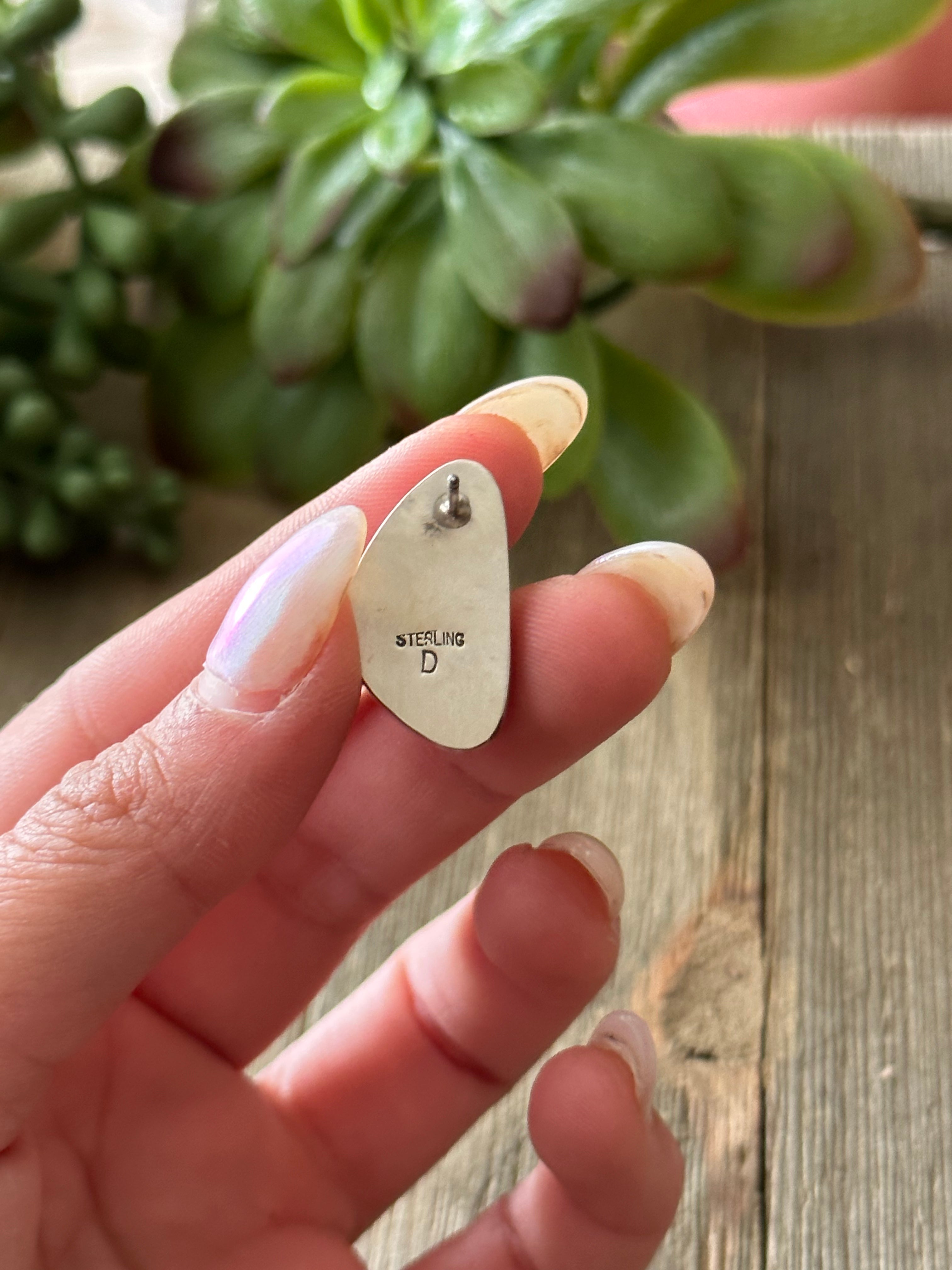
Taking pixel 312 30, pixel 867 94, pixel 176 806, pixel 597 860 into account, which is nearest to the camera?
pixel 176 806

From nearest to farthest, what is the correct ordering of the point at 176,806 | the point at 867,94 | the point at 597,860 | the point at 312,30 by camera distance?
the point at 176,806 < the point at 597,860 < the point at 312,30 < the point at 867,94

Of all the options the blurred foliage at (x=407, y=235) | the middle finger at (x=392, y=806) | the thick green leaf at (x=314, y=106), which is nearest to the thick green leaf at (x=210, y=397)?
the blurred foliage at (x=407, y=235)

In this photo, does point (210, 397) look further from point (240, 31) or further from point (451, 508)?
point (451, 508)

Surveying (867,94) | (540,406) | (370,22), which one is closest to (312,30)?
(370,22)

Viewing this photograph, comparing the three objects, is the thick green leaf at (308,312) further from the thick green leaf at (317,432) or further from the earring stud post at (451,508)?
the earring stud post at (451,508)

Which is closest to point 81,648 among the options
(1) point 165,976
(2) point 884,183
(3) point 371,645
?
(1) point 165,976

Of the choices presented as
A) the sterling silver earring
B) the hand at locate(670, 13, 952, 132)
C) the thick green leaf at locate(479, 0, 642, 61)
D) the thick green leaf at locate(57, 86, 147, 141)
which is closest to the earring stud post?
the sterling silver earring

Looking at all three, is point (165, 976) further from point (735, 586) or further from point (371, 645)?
point (735, 586)
